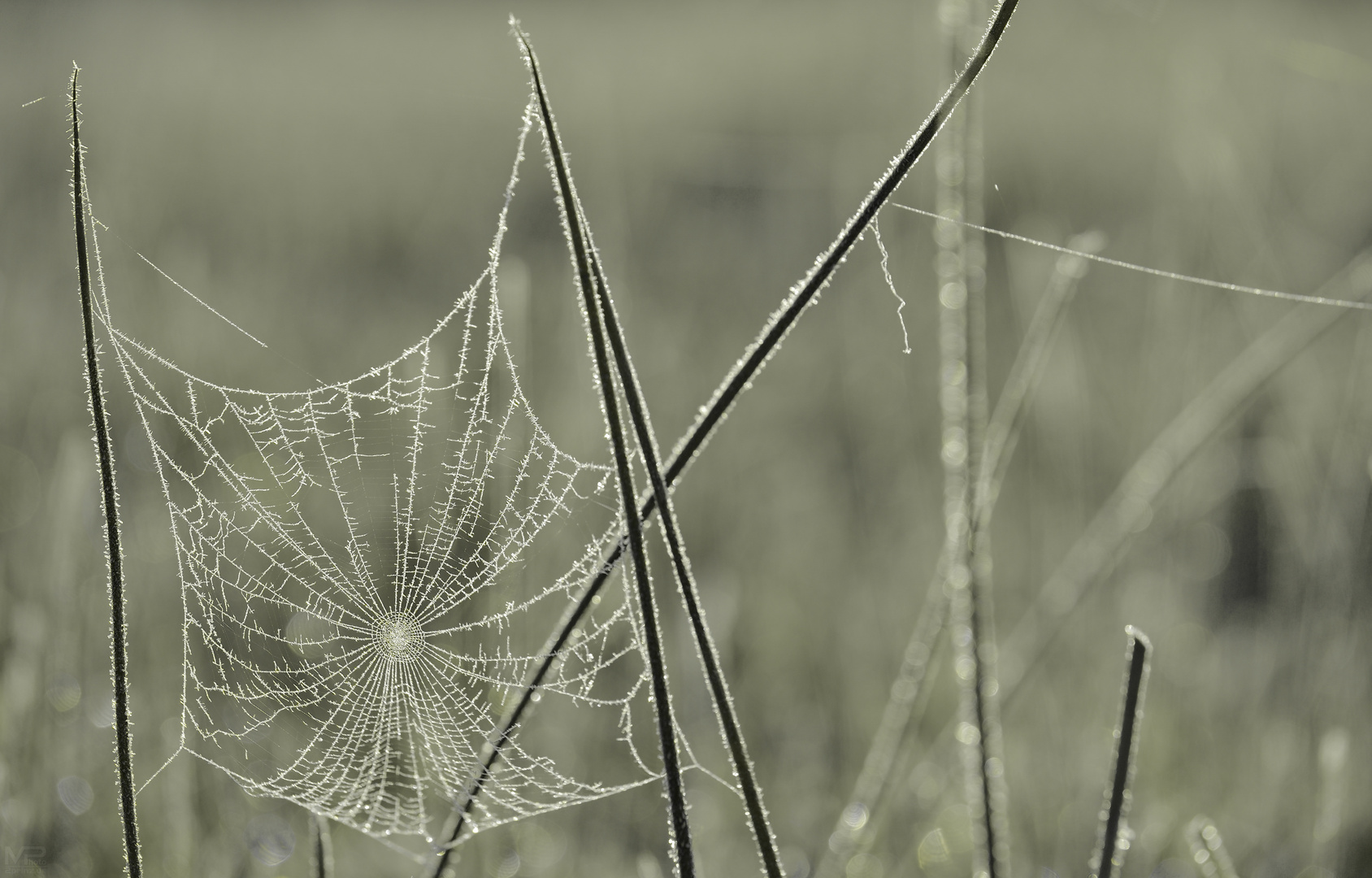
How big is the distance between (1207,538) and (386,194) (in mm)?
4501

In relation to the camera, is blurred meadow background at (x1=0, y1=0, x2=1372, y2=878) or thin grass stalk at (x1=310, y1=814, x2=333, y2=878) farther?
blurred meadow background at (x1=0, y1=0, x2=1372, y2=878)

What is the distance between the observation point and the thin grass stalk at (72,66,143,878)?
51 centimetres

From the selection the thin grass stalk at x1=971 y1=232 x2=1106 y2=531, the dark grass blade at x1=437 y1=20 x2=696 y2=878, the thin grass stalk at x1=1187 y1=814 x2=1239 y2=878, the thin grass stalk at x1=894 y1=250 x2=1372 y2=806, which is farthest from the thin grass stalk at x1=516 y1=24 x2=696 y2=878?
the thin grass stalk at x1=894 y1=250 x2=1372 y2=806

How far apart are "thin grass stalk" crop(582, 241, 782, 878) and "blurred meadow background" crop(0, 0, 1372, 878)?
1.37 feet

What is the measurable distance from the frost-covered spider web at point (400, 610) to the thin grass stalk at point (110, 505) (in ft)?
0.64

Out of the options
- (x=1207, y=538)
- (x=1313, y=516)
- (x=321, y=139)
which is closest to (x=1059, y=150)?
(x=1207, y=538)

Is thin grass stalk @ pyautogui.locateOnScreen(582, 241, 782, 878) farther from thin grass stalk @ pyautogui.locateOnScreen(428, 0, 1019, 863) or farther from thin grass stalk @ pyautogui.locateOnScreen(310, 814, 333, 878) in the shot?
thin grass stalk @ pyautogui.locateOnScreen(310, 814, 333, 878)

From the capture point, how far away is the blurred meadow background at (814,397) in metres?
1.50

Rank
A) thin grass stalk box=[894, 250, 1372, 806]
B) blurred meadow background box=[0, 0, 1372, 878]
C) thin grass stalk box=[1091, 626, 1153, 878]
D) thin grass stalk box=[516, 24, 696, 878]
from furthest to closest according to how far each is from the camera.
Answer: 1. blurred meadow background box=[0, 0, 1372, 878]
2. thin grass stalk box=[894, 250, 1372, 806]
3. thin grass stalk box=[1091, 626, 1153, 878]
4. thin grass stalk box=[516, 24, 696, 878]

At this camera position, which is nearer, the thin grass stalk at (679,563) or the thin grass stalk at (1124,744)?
the thin grass stalk at (679,563)

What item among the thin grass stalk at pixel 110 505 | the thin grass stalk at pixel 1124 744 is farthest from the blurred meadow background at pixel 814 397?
the thin grass stalk at pixel 1124 744

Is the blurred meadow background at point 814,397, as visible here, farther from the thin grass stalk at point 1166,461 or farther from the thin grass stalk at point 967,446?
the thin grass stalk at point 967,446

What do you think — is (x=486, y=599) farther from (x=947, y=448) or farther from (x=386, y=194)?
(x=386, y=194)

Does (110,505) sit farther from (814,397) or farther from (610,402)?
(814,397)
